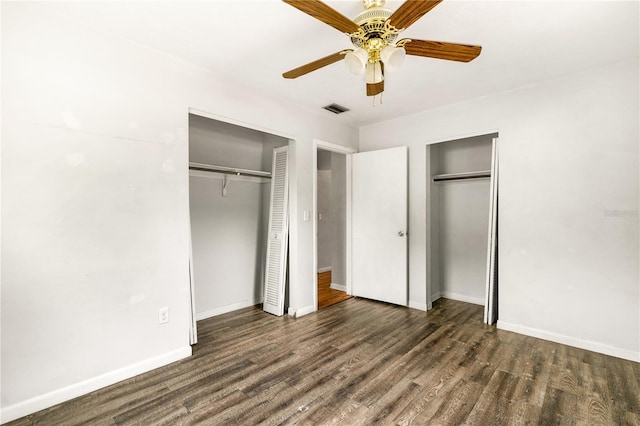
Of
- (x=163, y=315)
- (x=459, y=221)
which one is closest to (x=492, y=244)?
(x=459, y=221)

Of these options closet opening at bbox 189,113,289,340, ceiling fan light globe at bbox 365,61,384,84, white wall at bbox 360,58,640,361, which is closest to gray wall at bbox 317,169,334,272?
closet opening at bbox 189,113,289,340

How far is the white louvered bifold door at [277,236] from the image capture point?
3691 millimetres

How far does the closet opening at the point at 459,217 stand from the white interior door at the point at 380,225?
0.37 metres

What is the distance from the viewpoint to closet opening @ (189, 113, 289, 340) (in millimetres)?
3543

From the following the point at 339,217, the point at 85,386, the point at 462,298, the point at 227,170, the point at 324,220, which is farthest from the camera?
the point at 324,220

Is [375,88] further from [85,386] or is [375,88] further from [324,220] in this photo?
[324,220]

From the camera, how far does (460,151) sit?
4.31 metres

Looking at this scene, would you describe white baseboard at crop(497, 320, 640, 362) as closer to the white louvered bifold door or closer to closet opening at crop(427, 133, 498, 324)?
closet opening at crop(427, 133, 498, 324)

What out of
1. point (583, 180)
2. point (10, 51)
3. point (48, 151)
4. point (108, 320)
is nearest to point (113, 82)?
point (10, 51)

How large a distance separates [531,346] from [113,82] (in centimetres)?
422

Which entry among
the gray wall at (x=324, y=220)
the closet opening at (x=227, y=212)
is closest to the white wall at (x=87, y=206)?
the closet opening at (x=227, y=212)

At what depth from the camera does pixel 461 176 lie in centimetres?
406

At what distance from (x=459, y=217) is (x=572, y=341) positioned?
194cm

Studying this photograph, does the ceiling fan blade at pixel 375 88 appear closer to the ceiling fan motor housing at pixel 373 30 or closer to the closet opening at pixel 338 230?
the ceiling fan motor housing at pixel 373 30
